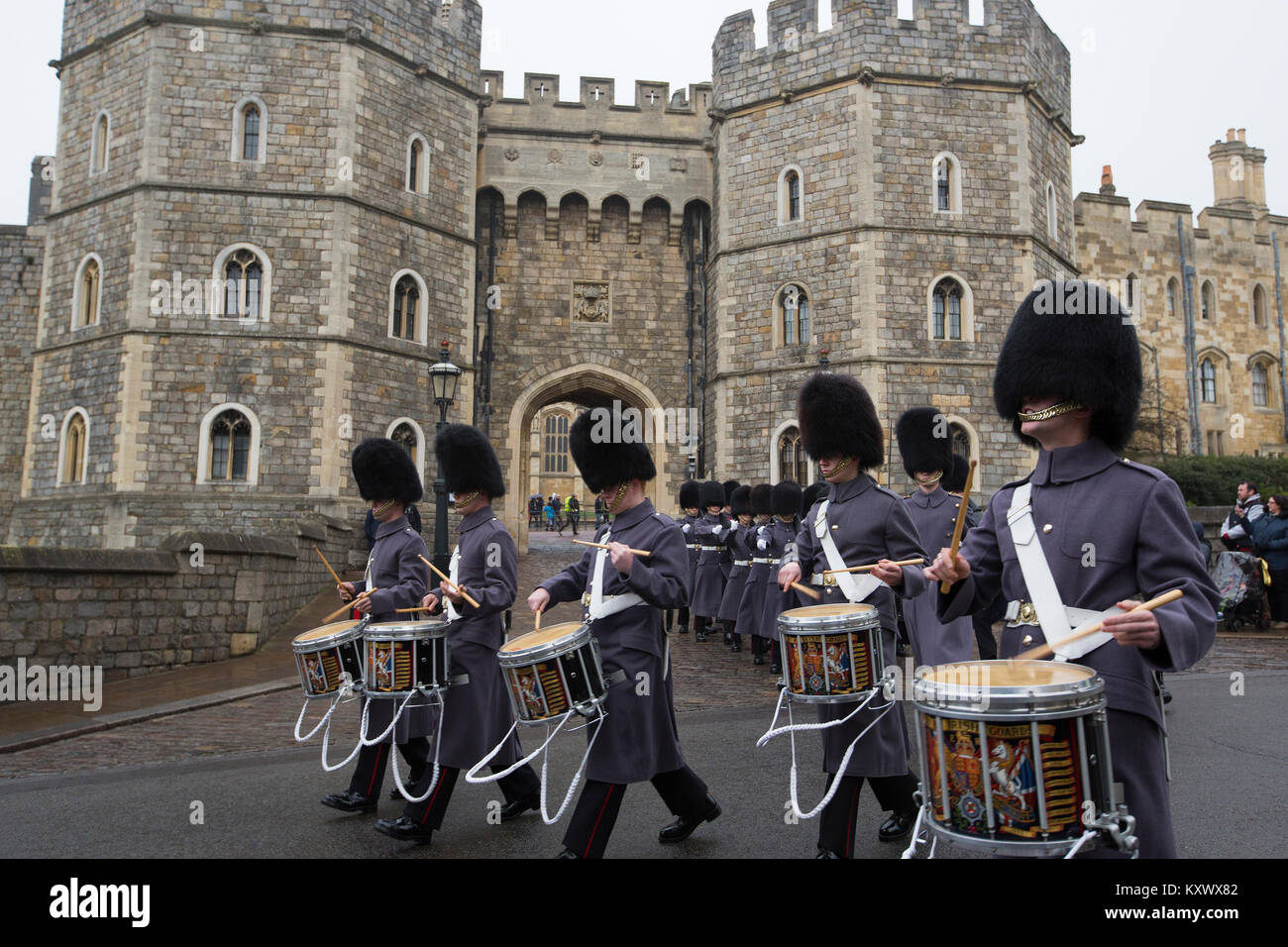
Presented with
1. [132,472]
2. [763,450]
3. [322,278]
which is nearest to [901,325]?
[763,450]

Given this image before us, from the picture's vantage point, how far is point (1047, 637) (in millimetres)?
2662

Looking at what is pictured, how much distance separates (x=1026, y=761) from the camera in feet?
7.78

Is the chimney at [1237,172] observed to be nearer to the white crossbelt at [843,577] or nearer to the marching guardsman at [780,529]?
the marching guardsman at [780,529]

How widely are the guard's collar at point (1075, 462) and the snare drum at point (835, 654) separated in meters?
1.14

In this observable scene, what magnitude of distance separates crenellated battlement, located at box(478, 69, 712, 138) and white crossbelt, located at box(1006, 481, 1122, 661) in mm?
22077

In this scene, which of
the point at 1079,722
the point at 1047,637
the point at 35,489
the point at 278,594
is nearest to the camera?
the point at 1079,722

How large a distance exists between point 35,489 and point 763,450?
48.3 feet

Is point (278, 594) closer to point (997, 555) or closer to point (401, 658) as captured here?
point (401, 658)

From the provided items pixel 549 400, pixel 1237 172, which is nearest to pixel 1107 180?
pixel 1237 172

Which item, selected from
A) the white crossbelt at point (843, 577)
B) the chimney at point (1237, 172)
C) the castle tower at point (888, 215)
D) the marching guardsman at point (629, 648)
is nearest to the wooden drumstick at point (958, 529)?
the white crossbelt at point (843, 577)

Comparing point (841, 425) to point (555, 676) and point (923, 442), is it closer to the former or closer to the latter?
point (555, 676)

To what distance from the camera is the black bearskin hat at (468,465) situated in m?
5.44

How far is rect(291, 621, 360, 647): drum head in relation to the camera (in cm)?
503
